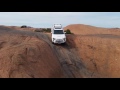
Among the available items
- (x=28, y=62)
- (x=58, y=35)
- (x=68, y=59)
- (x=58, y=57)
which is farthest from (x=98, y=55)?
(x=28, y=62)

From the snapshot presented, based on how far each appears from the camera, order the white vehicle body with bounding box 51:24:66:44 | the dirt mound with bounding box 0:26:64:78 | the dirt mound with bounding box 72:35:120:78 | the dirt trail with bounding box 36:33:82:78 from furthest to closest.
→ the white vehicle body with bounding box 51:24:66:44 → the dirt mound with bounding box 72:35:120:78 → the dirt trail with bounding box 36:33:82:78 → the dirt mound with bounding box 0:26:64:78

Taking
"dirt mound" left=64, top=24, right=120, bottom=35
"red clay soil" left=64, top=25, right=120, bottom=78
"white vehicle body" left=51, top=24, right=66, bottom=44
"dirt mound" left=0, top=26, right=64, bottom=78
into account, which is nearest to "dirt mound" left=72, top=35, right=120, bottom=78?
"red clay soil" left=64, top=25, right=120, bottom=78

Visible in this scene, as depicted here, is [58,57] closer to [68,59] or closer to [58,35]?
[68,59]

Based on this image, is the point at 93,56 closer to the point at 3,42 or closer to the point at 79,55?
the point at 79,55

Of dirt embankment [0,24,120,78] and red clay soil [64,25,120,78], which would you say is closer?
dirt embankment [0,24,120,78]

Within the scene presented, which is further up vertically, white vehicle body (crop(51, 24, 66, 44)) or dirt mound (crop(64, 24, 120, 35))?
white vehicle body (crop(51, 24, 66, 44))

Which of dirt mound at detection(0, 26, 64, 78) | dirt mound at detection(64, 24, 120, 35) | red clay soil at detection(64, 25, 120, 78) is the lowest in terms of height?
dirt mound at detection(64, 24, 120, 35)

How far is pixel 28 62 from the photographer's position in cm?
2047

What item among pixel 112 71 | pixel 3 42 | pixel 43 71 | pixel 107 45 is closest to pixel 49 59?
pixel 43 71

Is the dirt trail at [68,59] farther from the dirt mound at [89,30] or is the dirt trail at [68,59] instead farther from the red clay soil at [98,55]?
the dirt mound at [89,30]

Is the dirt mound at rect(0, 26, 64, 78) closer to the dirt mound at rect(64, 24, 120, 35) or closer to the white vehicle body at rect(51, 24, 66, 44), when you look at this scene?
the white vehicle body at rect(51, 24, 66, 44)

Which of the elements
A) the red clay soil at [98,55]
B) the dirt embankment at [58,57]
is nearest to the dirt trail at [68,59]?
the dirt embankment at [58,57]

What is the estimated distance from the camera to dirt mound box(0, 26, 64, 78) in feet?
61.2

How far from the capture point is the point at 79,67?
2645cm
